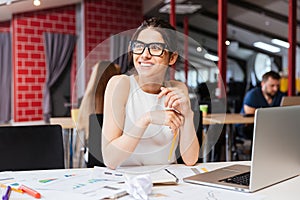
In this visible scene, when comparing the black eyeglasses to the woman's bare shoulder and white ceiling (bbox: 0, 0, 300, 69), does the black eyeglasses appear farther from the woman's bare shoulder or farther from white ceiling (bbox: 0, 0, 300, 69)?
white ceiling (bbox: 0, 0, 300, 69)

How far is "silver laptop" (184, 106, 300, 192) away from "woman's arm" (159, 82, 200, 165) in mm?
146

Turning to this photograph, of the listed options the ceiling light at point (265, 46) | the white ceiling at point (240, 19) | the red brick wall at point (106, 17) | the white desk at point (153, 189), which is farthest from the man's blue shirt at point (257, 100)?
the white desk at point (153, 189)

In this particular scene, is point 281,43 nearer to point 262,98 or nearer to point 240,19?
point 240,19

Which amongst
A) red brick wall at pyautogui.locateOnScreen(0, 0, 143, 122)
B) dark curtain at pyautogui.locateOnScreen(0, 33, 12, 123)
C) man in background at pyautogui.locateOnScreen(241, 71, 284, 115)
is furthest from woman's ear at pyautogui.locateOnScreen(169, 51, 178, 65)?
dark curtain at pyautogui.locateOnScreen(0, 33, 12, 123)

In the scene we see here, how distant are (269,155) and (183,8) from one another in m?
5.06

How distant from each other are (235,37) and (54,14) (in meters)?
2.80

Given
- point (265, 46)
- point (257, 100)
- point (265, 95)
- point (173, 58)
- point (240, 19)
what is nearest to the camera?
point (173, 58)

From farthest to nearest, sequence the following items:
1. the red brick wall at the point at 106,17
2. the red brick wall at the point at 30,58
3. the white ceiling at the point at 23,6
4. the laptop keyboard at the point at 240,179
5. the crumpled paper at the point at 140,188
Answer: the red brick wall at the point at 106,17
the red brick wall at the point at 30,58
the white ceiling at the point at 23,6
the laptop keyboard at the point at 240,179
the crumpled paper at the point at 140,188

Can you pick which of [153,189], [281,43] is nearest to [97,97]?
[153,189]

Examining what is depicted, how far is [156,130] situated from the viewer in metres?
1.36

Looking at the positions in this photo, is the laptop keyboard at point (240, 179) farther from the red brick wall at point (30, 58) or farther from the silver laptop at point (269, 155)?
the red brick wall at point (30, 58)

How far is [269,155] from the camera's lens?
3.77 ft

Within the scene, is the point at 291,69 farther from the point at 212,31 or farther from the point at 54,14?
the point at 54,14

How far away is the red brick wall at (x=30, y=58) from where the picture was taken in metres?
5.49
